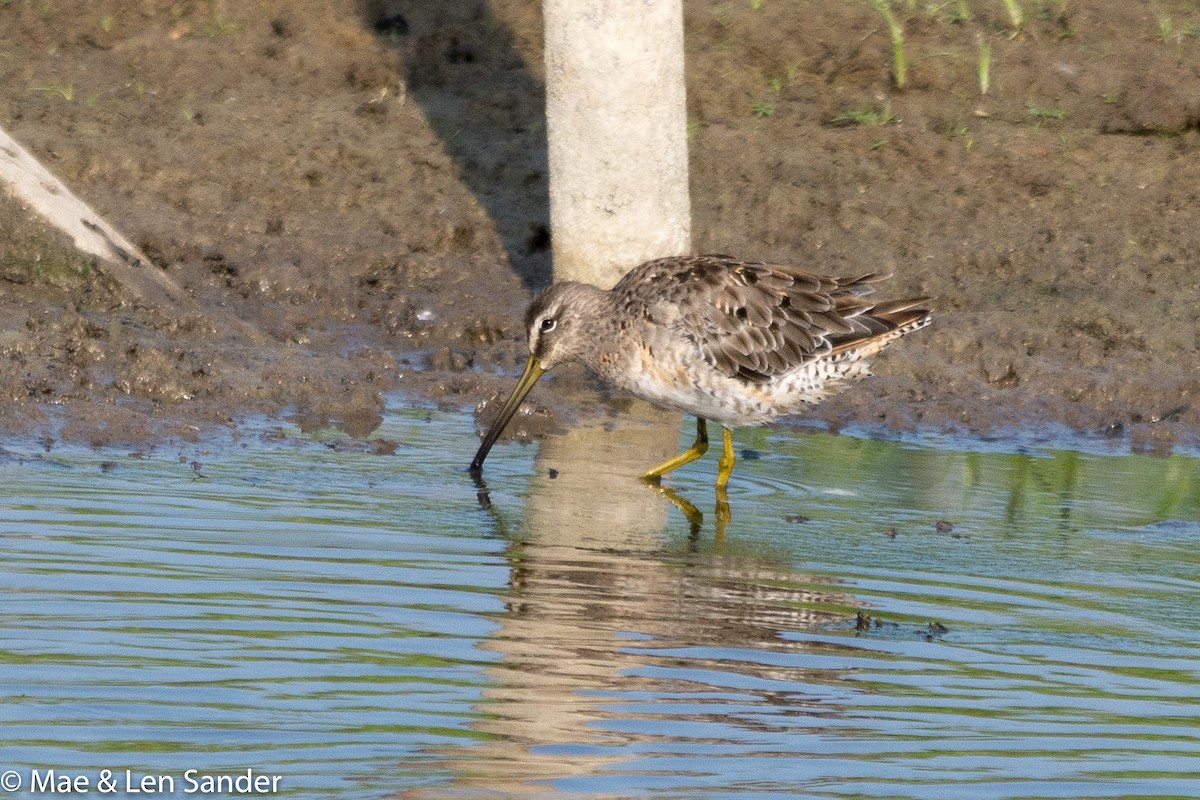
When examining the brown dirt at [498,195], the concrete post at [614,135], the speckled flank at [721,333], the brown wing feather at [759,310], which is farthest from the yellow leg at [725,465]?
the concrete post at [614,135]

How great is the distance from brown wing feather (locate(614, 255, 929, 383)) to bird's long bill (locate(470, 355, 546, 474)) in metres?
0.48

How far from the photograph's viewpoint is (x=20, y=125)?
10914mm

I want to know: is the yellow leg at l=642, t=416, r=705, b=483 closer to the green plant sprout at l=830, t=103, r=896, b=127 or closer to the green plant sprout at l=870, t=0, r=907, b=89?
the green plant sprout at l=830, t=103, r=896, b=127

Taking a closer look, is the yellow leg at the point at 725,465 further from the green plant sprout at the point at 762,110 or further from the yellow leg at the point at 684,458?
the green plant sprout at the point at 762,110

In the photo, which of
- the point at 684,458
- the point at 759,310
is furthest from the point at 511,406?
the point at 759,310

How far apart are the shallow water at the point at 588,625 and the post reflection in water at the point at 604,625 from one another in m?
0.01

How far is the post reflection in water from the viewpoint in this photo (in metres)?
4.21

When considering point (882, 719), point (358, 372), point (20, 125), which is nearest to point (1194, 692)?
point (882, 719)

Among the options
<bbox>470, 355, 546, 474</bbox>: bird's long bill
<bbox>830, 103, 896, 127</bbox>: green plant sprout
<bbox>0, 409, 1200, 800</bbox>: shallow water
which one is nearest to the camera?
<bbox>0, 409, 1200, 800</bbox>: shallow water

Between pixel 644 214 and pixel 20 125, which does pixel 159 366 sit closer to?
pixel 644 214

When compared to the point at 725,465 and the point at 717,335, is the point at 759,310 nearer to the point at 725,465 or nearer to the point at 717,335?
the point at 717,335

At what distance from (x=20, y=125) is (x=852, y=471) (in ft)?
18.5

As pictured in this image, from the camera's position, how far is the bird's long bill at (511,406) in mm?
7527

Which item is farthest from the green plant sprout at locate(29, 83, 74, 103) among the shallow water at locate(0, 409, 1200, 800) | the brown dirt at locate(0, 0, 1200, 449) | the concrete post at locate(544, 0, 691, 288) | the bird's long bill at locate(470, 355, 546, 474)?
the bird's long bill at locate(470, 355, 546, 474)
